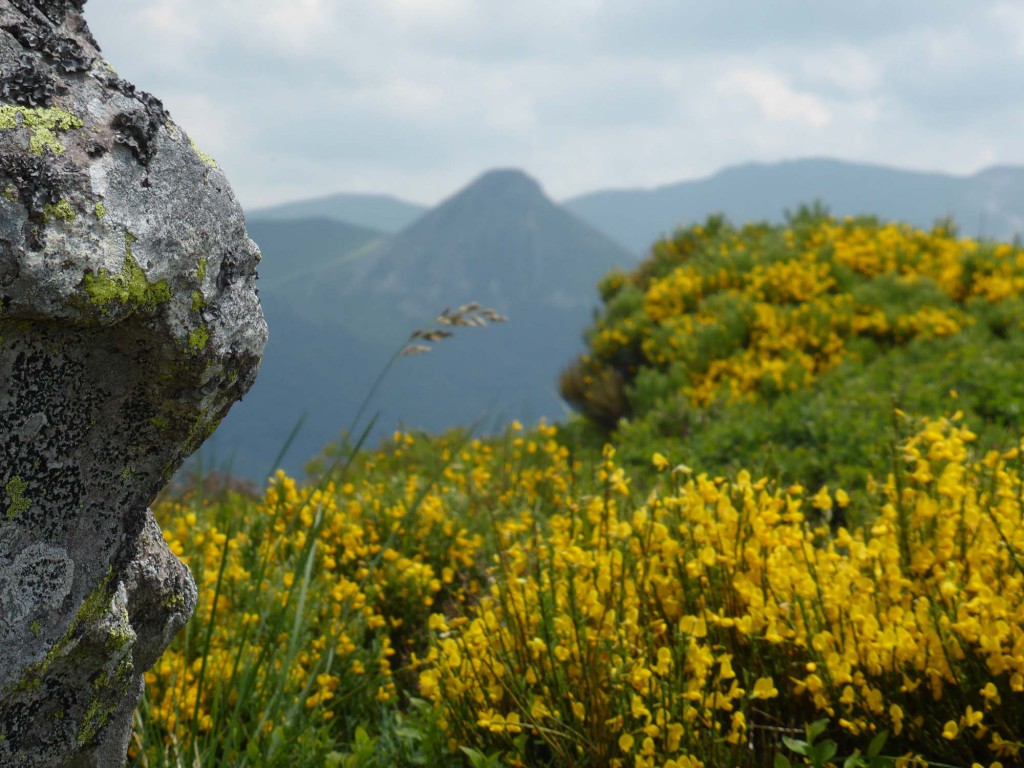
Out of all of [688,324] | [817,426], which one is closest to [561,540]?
[817,426]

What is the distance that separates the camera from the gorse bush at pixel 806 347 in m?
6.41

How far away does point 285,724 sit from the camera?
252 cm

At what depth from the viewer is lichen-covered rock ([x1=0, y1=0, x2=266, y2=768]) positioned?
1.33 meters

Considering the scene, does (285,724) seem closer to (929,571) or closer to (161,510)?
(929,571)

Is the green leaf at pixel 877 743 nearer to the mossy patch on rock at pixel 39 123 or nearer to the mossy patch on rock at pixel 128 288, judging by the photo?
the mossy patch on rock at pixel 128 288

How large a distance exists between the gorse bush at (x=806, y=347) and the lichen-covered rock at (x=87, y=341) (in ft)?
14.6

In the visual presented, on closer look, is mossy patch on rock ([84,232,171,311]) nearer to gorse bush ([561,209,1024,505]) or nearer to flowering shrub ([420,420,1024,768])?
flowering shrub ([420,420,1024,768])

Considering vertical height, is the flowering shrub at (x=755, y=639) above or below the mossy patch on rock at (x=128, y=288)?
below

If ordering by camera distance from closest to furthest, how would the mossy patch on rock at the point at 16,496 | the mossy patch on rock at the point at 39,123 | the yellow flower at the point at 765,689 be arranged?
the mossy patch on rock at the point at 39,123, the mossy patch on rock at the point at 16,496, the yellow flower at the point at 765,689

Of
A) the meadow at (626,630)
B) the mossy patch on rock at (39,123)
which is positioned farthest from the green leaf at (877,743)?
the mossy patch on rock at (39,123)

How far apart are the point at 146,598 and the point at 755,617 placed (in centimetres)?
156

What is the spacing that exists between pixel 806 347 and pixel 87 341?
7.98 m

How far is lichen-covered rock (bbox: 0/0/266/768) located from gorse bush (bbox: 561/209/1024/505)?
4454 millimetres

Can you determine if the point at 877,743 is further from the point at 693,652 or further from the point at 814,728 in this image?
the point at 693,652
